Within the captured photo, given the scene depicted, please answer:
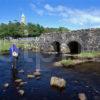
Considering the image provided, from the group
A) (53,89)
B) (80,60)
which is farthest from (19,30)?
(53,89)

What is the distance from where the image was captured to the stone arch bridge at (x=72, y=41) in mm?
48500

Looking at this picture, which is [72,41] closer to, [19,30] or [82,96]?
[82,96]

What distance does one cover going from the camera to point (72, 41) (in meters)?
54.0

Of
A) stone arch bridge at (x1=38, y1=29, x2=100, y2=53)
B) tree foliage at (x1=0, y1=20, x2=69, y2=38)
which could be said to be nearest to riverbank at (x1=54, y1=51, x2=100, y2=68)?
stone arch bridge at (x1=38, y1=29, x2=100, y2=53)

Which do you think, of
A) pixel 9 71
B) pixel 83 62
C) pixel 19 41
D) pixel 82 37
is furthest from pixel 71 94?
pixel 19 41

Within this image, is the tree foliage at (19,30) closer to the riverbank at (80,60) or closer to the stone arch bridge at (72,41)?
the stone arch bridge at (72,41)

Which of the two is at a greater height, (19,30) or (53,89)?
(19,30)

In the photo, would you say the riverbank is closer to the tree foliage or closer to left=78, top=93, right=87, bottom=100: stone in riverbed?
left=78, top=93, right=87, bottom=100: stone in riverbed

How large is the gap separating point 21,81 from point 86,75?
25.9 feet

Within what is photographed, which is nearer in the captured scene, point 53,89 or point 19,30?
point 53,89

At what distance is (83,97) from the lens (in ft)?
65.6

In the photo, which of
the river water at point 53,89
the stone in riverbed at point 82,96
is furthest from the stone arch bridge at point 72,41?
the stone in riverbed at point 82,96

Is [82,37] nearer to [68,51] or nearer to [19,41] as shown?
[68,51]

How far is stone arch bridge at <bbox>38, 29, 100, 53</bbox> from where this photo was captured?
159ft
